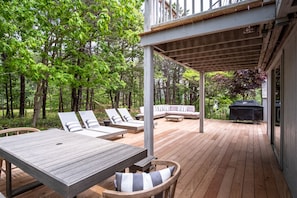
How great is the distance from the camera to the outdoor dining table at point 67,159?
1438mm

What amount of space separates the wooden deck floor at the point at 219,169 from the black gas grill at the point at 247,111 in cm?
261

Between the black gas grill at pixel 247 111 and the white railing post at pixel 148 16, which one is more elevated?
the white railing post at pixel 148 16

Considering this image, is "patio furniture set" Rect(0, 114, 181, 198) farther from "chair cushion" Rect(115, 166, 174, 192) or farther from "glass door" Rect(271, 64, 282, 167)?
"glass door" Rect(271, 64, 282, 167)

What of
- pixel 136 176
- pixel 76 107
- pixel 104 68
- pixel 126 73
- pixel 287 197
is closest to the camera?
pixel 136 176

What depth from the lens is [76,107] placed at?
7.65 meters

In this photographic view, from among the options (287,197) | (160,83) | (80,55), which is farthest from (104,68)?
(160,83)

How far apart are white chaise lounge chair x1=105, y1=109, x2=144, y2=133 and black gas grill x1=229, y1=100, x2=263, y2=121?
487 centimetres

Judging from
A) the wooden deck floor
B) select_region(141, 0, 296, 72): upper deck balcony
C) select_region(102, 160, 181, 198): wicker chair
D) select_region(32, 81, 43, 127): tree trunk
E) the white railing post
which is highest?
the white railing post

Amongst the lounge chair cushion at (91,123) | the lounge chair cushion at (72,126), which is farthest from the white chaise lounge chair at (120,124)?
the lounge chair cushion at (72,126)

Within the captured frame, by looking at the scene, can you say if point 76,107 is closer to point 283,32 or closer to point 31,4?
point 31,4

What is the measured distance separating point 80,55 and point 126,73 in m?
4.55

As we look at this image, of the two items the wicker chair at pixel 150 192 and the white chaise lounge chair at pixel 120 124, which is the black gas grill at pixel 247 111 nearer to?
the white chaise lounge chair at pixel 120 124

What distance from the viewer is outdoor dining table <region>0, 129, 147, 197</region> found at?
1.44m

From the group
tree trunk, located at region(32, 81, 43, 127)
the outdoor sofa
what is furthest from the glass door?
tree trunk, located at region(32, 81, 43, 127)
